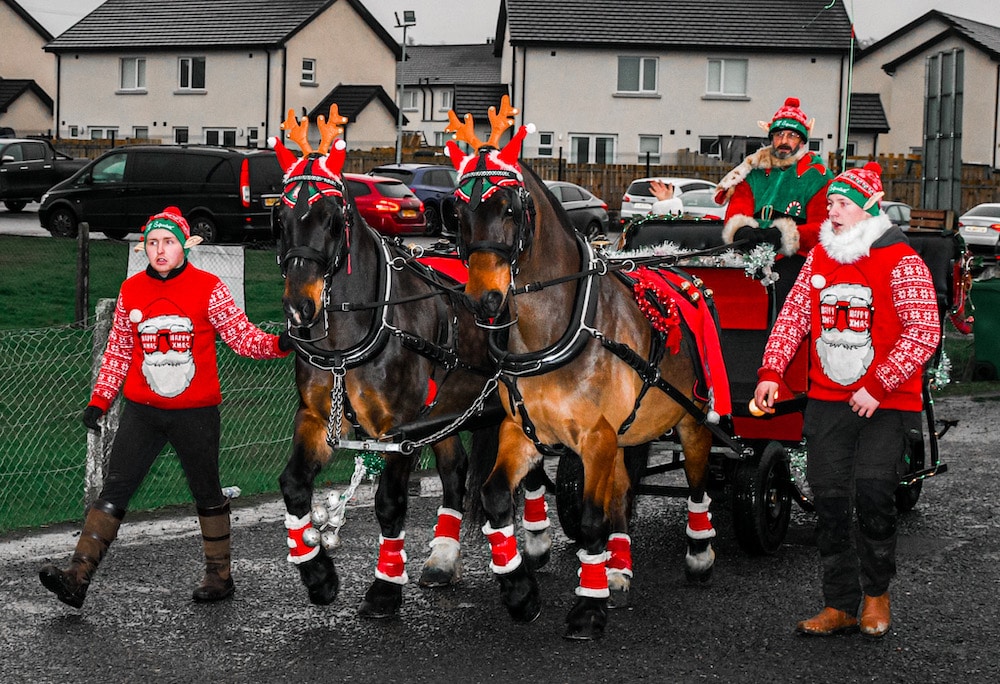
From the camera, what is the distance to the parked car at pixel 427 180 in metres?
31.4

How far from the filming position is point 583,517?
6.21m

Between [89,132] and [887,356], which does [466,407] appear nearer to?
[887,356]

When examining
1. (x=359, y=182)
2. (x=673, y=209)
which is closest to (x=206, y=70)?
(x=359, y=182)

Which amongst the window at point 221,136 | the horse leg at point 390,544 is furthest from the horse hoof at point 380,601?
the window at point 221,136

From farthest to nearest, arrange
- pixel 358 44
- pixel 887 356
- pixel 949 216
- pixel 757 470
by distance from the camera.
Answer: pixel 358 44, pixel 949 216, pixel 757 470, pixel 887 356

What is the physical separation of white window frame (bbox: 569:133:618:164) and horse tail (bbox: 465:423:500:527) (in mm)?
39317

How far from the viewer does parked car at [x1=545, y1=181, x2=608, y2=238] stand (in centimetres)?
3200

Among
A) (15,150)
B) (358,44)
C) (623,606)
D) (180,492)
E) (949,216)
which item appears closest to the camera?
(623,606)

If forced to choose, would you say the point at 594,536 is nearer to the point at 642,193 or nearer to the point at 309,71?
the point at 642,193

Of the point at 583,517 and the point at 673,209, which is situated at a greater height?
the point at 673,209

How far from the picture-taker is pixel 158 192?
83.3ft

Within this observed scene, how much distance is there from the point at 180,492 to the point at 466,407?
3509mm

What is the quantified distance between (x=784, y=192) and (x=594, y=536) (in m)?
2.85

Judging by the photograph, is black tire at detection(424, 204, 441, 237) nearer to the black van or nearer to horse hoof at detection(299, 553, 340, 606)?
the black van
